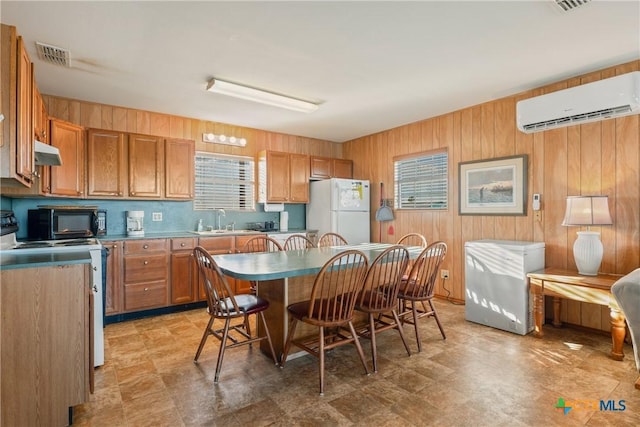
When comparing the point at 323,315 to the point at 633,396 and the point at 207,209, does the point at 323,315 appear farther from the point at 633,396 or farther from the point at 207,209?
the point at 207,209

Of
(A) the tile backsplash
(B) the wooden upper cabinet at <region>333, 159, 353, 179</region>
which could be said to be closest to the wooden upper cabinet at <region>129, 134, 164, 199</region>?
(A) the tile backsplash

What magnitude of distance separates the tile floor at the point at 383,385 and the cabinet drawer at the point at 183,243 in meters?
1.15

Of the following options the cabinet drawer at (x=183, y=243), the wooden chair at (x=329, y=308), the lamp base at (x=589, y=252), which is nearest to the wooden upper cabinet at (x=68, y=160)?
the cabinet drawer at (x=183, y=243)

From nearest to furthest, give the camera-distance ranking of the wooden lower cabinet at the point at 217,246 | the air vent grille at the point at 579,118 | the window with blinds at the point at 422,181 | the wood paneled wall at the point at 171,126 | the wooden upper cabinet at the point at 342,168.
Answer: the air vent grille at the point at 579,118, the wood paneled wall at the point at 171,126, the wooden lower cabinet at the point at 217,246, the window with blinds at the point at 422,181, the wooden upper cabinet at the point at 342,168

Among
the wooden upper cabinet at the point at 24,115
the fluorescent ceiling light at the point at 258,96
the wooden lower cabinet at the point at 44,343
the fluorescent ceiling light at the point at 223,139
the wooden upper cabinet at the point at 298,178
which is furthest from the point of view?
the wooden upper cabinet at the point at 298,178

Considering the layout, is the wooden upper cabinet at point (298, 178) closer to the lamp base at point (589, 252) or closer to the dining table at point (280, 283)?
the dining table at point (280, 283)

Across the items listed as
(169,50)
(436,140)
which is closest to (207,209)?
(169,50)

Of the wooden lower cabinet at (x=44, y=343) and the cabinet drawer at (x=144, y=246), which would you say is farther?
the cabinet drawer at (x=144, y=246)

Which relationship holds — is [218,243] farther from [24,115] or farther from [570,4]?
[570,4]

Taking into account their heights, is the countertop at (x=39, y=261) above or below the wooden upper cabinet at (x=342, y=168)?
below

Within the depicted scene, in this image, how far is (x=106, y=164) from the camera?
3.78 meters

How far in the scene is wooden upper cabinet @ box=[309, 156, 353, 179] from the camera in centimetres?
546

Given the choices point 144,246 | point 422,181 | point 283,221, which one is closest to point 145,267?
point 144,246

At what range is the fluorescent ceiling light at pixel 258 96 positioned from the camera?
10.6ft
